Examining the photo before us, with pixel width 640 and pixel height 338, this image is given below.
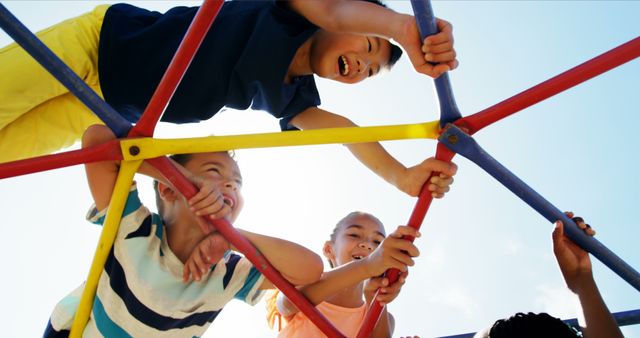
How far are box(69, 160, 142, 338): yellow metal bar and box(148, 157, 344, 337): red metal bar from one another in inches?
2.4

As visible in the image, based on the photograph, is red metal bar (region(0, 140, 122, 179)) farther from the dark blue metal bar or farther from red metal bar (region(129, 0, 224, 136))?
the dark blue metal bar

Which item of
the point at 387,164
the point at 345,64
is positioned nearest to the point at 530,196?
the point at 387,164

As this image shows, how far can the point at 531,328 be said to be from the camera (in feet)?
3.50

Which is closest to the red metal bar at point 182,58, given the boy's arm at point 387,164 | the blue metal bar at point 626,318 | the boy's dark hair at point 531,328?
the boy's arm at point 387,164

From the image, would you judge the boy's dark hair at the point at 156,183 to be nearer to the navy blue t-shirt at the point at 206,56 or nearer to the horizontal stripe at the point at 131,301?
the navy blue t-shirt at the point at 206,56

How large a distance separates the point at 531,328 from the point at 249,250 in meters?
0.49

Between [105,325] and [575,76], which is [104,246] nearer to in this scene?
[105,325]

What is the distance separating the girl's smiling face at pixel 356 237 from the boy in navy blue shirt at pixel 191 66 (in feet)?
1.38

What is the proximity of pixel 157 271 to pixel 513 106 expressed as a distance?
657mm

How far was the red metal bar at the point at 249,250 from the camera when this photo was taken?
3.66 feet

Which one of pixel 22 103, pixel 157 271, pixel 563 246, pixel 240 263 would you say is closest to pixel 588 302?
pixel 563 246

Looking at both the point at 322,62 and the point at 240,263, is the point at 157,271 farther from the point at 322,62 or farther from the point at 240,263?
the point at 322,62

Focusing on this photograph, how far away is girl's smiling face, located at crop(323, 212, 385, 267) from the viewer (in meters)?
1.79

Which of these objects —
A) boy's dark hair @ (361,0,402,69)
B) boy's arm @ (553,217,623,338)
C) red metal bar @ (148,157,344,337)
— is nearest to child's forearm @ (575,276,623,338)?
boy's arm @ (553,217,623,338)
